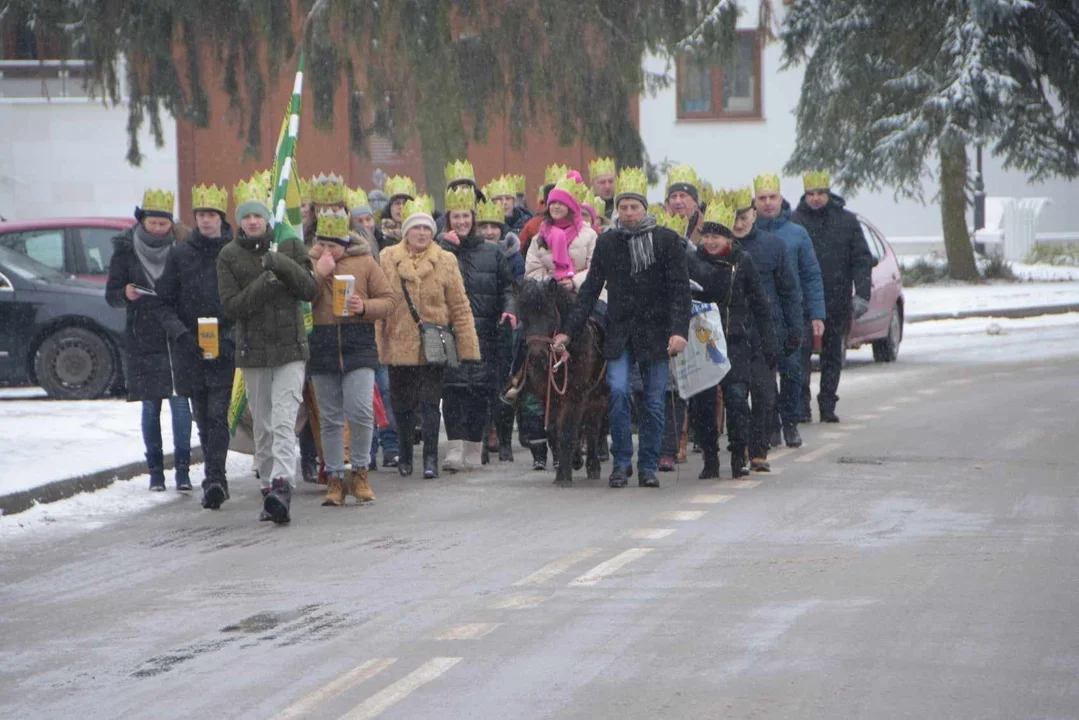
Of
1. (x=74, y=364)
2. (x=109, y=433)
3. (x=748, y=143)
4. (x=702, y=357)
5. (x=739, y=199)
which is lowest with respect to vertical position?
(x=109, y=433)

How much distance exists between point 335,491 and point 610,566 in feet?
10.1

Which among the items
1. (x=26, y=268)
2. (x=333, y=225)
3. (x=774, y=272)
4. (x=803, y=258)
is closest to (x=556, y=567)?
(x=333, y=225)

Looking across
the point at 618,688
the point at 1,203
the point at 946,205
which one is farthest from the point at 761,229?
the point at 1,203

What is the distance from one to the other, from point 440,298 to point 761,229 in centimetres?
273

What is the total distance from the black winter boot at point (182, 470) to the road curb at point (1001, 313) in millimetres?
16691

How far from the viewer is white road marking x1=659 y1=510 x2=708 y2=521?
11062 mm

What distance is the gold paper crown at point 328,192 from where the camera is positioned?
1277cm

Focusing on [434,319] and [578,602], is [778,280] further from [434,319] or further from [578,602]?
[578,602]

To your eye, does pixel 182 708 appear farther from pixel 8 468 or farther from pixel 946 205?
pixel 946 205

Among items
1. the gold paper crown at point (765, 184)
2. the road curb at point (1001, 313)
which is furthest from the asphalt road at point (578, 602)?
the road curb at point (1001, 313)

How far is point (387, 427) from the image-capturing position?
14125 millimetres

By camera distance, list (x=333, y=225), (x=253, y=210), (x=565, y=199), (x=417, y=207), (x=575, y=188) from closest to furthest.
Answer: (x=253, y=210), (x=333, y=225), (x=417, y=207), (x=565, y=199), (x=575, y=188)

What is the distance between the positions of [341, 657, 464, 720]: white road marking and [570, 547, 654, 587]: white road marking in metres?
1.72

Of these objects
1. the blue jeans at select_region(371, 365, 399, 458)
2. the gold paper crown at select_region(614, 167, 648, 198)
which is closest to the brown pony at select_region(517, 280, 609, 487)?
the gold paper crown at select_region(614, 167, 648, 198)
